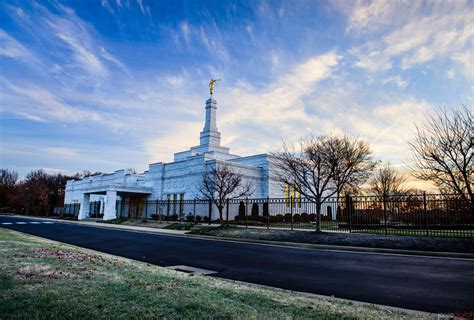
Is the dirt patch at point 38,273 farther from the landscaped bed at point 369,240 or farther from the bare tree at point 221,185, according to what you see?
the bare tree at point 221,185

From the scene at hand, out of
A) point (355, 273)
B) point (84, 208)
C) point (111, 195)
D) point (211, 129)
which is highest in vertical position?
point (211, 129)

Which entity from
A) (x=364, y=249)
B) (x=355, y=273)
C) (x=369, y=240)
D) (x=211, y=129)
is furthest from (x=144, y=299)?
(x=211, y=129)

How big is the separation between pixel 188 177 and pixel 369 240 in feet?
91.1

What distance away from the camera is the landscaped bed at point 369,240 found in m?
12.7

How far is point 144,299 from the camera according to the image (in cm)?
491

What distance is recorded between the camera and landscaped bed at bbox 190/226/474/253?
41.7 ft

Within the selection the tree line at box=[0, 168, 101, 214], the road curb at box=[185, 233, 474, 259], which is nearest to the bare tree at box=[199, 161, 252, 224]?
the road curb at box=[185, 233, 474, 259]

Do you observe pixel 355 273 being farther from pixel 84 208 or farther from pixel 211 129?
pixel 84 208

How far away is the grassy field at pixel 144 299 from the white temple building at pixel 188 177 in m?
30.4

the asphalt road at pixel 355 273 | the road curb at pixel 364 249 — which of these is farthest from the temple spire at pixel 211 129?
the asphalt road at pixel 355 273

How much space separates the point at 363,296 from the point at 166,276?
3.93 meters

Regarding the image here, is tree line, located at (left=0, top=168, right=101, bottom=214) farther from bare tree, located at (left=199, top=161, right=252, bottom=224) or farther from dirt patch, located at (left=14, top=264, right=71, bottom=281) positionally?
dirt patch, located at (left=14, top=264, right=71, bottom=281)

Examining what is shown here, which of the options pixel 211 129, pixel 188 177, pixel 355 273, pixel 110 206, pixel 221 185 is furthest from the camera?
pixel 211 129

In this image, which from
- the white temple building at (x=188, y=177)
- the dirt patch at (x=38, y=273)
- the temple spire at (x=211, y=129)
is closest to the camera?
the dirt patch at (x=38, y=273)
